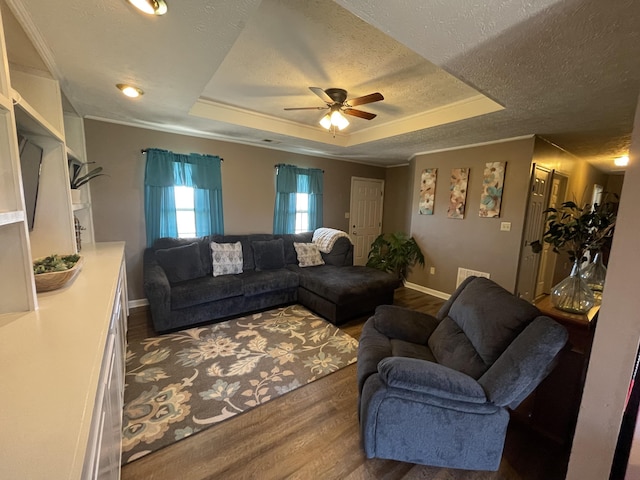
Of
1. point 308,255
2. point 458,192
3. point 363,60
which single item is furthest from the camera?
point 308,255

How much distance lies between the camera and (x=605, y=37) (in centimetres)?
139

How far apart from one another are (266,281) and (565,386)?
Answer: 9.42ft

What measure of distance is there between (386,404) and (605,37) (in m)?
2.23

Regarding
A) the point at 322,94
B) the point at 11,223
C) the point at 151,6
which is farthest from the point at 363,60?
the point at 11,223

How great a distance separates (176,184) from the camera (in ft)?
11.8

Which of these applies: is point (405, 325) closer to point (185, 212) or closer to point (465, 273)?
point (465, 273)

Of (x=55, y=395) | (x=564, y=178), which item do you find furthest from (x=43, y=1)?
(x=564, y=178)

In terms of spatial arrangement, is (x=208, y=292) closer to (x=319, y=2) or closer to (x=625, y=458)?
(x=319, y=2)

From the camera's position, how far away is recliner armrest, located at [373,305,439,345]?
207 cm

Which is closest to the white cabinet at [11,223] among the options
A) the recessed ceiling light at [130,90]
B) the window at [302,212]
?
the recessed ceiling light at [130,90]

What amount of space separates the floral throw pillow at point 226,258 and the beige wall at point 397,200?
140 inches

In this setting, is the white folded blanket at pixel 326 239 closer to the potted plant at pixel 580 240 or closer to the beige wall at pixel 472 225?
the beige wall at pixel 472 225

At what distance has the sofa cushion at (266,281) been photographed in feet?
10.9

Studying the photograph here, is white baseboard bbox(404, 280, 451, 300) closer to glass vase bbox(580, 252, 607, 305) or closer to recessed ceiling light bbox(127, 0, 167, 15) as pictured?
glass vase bbox(580, 252, 607, 305)
